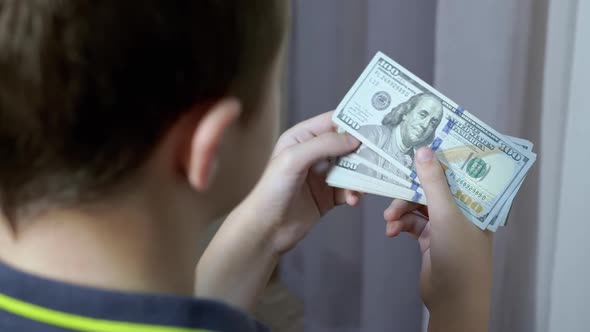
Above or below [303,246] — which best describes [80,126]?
above

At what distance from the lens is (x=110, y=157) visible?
0.45 m

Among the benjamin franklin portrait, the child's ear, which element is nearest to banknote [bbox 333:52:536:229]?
the benjamin franklin portrait

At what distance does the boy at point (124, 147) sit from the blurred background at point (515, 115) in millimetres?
459

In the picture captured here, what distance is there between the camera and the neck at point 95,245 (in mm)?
475

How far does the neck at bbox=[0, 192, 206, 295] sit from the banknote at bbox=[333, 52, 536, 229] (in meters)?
0.47

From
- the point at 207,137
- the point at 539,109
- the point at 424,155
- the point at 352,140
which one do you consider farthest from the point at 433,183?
the point at 207,137

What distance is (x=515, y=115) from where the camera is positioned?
3.12 feet

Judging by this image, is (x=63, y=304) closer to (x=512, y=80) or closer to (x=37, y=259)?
(x=37, y=259)

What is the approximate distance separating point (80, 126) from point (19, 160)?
57 mm

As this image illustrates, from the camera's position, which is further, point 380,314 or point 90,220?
point 380,314

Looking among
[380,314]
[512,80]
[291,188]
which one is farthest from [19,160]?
[380,314]

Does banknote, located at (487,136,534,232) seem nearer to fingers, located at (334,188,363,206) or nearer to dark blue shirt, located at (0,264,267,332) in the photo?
fingers, located at (334,188,363,206)

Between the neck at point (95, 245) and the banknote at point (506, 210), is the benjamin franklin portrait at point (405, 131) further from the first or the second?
the neck at point (95, 245)

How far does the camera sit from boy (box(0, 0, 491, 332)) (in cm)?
41
